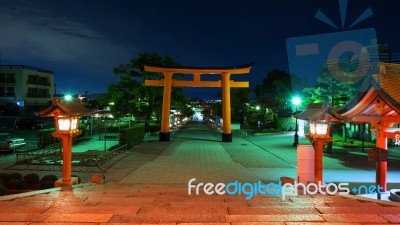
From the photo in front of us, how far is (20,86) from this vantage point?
55000 mm

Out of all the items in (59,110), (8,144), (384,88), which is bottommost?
(8,144)

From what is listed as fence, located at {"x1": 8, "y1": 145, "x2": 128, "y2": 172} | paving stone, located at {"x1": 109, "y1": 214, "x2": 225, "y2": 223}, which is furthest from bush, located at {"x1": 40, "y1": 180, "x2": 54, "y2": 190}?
paving stone, located at {"x1": 109, "y1": 214, "x2": 225, "y2": 223}

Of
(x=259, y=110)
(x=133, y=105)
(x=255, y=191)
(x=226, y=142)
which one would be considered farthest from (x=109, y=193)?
(x=259, y=110)

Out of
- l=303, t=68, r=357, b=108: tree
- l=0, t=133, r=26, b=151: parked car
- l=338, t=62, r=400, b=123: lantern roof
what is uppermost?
l=303, t=68, r=357, b=108: tree

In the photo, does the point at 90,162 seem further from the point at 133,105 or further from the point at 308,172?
the point at 133,105

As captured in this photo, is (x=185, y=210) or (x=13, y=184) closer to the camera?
(x=185, y=210)

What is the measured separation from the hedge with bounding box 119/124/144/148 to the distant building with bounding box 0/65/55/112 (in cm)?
3713

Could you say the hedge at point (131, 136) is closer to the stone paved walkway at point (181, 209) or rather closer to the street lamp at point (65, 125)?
the stone paved walkway at point (181, 209)

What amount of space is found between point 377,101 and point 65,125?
358 inches

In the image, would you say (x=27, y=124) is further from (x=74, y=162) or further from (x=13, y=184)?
(x=13, y=184)

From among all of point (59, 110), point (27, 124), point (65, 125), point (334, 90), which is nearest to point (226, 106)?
point (334, 90)

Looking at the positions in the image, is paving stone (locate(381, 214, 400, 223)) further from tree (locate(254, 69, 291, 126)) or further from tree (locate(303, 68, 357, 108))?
tree (locate(254, 69, 291, 126))

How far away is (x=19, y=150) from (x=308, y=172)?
19429mm

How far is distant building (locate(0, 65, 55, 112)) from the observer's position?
54719mm
